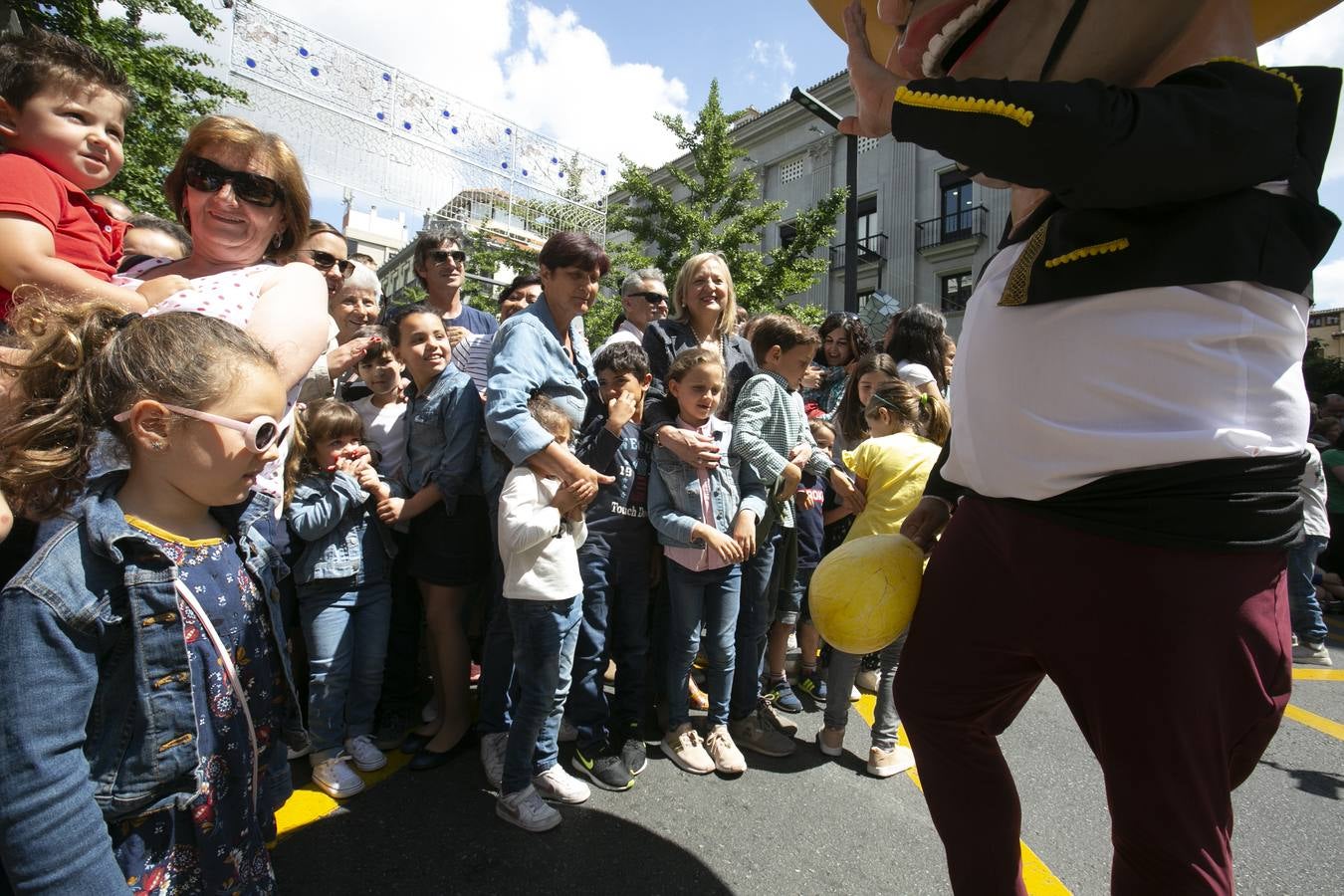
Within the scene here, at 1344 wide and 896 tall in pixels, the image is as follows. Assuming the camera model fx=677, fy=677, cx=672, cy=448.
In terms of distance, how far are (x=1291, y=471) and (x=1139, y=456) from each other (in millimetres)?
253

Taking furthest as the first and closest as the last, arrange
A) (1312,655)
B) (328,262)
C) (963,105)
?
(1312,655)
(328,262)
(963,105)

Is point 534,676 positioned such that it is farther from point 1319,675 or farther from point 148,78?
point 148,78

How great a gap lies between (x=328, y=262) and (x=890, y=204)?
66.5 ft

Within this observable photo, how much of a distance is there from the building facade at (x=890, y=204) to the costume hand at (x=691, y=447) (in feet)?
55.3

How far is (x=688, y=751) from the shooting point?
289 cm

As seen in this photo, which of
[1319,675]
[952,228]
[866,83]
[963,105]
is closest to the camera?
[963,105]

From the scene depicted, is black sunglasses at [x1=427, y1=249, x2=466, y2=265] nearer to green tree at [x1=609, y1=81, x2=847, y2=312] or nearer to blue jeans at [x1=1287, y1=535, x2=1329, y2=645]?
blue jeans at [x1=1287, y1=535, x2=1329, y2=645]

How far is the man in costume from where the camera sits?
100 cm

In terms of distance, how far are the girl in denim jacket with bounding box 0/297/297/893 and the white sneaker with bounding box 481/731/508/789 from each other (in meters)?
1.33

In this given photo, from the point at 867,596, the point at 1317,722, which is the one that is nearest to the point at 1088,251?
the point at 867,596

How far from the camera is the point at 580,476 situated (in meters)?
2.48

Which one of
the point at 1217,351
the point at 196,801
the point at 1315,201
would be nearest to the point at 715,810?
the point at 196,801

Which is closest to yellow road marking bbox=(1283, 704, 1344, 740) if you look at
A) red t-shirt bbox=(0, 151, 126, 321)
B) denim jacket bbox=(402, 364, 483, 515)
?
denim jacket bbox=(402, 364, 483, 515)

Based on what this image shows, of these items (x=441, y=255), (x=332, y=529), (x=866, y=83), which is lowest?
(x=332, y=529)
